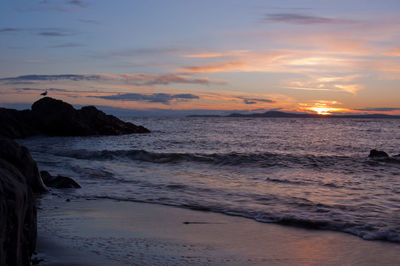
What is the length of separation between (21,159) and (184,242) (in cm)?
329

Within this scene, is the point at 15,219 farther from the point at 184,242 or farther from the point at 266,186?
the point at 266,186

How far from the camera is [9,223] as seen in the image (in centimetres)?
327

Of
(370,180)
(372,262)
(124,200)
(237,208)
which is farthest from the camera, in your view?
(370,180)

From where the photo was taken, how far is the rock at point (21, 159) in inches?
225

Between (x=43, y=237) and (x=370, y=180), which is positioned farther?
(x=370, y=180)

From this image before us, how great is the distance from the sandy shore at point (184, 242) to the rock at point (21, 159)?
0.87m

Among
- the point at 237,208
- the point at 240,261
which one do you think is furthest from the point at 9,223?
the point at 237,208

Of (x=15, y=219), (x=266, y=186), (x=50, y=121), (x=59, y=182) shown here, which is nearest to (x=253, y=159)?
(x=266, y=186)

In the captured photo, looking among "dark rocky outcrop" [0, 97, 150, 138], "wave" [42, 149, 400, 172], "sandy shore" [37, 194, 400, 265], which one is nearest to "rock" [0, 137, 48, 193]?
"sandy shore" [37, 194, 400, 265]

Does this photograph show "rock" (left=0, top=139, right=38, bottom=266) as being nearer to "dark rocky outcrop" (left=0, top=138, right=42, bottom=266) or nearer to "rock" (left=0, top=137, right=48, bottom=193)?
"dark rocky outcrop" (left=0, top=138, right=42, bottom=266)

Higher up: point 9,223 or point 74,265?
point 9,223

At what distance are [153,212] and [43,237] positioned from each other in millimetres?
2389

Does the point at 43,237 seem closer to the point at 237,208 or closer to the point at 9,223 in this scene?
the point at 9,223

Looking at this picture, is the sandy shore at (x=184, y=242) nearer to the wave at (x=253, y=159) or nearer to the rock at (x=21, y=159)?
the rock at (x=21, y=159)
